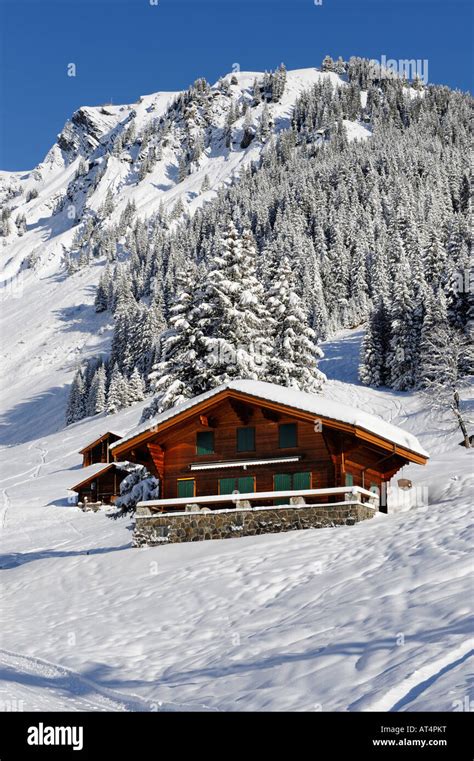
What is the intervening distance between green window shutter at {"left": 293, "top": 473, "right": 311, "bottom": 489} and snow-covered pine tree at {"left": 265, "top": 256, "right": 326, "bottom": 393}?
12.1 metres

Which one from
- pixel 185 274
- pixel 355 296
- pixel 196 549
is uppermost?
pixel 355 296

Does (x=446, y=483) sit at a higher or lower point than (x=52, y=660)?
higher

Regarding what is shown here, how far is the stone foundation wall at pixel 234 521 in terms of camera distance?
23.8 metres

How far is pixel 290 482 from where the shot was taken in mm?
26578

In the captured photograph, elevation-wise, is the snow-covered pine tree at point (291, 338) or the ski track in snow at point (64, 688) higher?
the snow-covered pine tree at point (291, 338)

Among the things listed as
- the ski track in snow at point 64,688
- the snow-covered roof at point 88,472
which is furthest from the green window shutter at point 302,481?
the snow-covered roof at point 88,472

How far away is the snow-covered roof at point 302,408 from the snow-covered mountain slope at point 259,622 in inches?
113

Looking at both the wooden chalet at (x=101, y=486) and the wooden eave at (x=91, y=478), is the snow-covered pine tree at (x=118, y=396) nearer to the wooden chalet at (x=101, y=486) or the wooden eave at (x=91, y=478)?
the wooden chalet at (x=101, y=486)

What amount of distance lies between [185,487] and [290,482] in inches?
154

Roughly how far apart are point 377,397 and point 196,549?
5130 centimetres

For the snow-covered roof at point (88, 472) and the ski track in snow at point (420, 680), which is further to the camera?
the snow-covered roof at point (88, 472)
